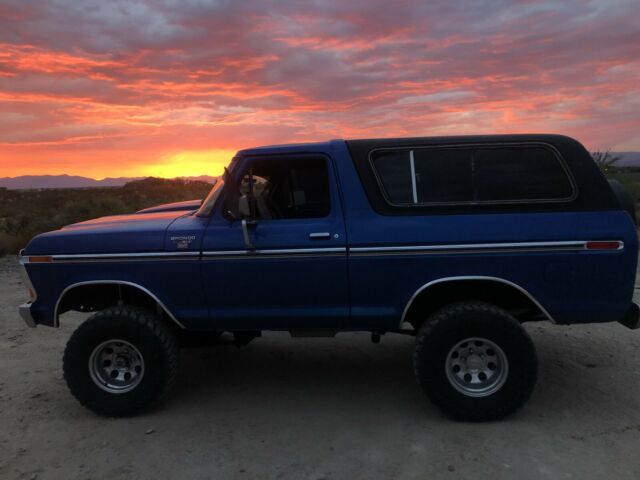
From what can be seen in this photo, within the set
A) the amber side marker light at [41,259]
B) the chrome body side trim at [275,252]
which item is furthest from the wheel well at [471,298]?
the amber side marker light at [41,259]

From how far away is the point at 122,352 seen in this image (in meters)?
4.61

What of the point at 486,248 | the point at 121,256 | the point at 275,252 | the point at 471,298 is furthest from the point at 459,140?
the point at 121,256

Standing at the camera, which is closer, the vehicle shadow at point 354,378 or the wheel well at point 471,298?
the wheel well at point 471,298

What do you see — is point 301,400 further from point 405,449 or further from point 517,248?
point 517,248

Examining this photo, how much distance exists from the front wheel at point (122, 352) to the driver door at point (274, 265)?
48 cm

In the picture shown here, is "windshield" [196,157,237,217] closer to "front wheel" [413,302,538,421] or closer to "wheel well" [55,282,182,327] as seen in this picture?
"wheel well" [55,282,182,327]

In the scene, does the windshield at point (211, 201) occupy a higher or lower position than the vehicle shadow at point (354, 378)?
higher

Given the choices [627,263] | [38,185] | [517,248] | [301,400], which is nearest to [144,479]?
[301,400]

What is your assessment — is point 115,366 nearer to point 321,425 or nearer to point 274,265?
point 274,265

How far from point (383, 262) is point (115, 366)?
2.39 metres

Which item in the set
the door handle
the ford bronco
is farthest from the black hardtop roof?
the door handle

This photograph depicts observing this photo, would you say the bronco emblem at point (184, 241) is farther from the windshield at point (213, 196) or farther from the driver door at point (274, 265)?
the windshield at point (213, 196)

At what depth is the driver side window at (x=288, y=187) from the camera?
456cm

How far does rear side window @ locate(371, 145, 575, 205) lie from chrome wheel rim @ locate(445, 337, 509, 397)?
3.66ft
